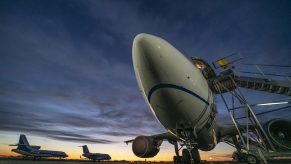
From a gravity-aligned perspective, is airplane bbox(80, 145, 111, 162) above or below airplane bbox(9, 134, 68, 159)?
below

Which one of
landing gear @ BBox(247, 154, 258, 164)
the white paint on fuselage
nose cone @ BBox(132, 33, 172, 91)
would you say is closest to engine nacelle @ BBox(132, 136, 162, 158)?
the white paint on fuselage

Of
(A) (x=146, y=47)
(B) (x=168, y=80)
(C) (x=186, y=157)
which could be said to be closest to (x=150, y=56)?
(A) (x=146, y=47)

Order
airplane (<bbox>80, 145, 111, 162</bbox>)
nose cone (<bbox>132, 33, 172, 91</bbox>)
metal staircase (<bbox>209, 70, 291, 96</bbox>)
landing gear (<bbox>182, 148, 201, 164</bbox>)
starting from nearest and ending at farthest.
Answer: nose cone (<bbox>132, 33, 172, 91</bbox>) < landing gear (<bbox>182, 148, 201, 164</bbox>) < metal staircase (<bbox>209, 70, 291, 96</bbox>) < airplane (<bbox>80, 145, 111, 162</bbox>)

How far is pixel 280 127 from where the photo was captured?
40.8 ft

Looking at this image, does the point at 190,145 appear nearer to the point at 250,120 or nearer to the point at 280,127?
the point at 250,120

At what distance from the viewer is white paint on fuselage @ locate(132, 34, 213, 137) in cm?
801

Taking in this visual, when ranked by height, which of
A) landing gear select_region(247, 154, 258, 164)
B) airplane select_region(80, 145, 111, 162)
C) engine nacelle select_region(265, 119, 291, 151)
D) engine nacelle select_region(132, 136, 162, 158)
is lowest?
airplane select_region(80, 145, 111, 162)

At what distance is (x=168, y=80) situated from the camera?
26.5ft

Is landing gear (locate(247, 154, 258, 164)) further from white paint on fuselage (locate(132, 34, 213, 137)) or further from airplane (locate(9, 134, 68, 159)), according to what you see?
airplane (locate(9, 134, 68, 159))

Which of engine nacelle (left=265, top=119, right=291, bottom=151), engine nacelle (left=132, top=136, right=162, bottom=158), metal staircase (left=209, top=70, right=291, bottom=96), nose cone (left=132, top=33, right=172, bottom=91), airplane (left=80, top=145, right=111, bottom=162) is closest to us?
nose cone (left=132, top=33, right=172, bottom=91)

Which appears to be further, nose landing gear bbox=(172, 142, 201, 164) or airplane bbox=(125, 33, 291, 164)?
nose landing gear bbox=(172, 142, 201, 164)

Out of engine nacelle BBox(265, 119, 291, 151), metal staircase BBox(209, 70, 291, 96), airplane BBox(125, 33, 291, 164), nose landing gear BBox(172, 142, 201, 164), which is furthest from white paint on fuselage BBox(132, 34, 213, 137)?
engine nacelle BBox(265, 119, 291, 151)

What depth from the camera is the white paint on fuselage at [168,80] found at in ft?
26.3

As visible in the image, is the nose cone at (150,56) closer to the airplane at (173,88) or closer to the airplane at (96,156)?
the airplane at (173,88)
